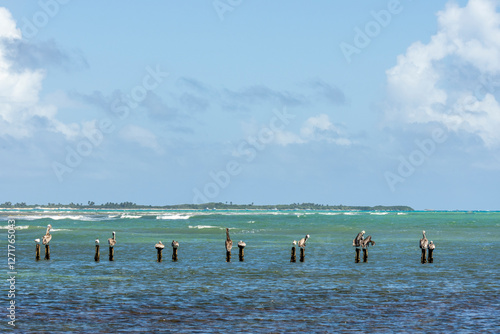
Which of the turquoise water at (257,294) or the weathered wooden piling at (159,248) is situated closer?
the turquoise water at (257,294)

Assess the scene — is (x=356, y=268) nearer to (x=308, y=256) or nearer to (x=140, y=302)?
(x=308, y=256)

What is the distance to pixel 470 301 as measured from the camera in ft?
102

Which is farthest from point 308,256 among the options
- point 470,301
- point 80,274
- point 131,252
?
point 470,301

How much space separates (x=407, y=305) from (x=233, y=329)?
8.68m

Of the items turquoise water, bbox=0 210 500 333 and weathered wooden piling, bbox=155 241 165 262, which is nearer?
turquoise water, bbox=0 210 500 333

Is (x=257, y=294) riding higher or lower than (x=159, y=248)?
lower

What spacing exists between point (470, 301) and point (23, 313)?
18.2 m

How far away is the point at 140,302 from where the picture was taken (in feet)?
102

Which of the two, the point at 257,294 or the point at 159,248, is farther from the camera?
the point at 159,248

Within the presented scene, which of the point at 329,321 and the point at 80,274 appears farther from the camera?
the point at 80,274

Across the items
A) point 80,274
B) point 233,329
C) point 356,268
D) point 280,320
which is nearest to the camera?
point 233,329

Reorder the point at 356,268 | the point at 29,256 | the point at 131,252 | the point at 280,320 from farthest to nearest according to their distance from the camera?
1. the point at 131,252
2. the point at 29,256
3. the point at 356,268
4. the point at 280,320

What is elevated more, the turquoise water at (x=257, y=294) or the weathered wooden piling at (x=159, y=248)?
the weathered wooden piling at (x=159, y=248)

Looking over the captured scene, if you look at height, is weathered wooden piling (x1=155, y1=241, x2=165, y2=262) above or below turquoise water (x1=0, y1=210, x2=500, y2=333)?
above
